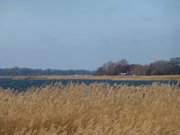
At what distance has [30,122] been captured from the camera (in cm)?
623

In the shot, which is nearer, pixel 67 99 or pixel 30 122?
pixel 30 122

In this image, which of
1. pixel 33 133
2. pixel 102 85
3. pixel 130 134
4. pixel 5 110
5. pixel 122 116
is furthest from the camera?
pixel 102 85

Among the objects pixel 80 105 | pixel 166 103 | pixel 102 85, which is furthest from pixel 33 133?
pixel 102 85

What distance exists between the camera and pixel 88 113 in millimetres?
7125

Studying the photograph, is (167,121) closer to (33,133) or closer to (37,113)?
(37,113)

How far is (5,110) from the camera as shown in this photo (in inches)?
259

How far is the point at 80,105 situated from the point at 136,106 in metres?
1.30

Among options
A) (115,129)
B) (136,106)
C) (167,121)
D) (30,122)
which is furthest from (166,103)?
(30,122)

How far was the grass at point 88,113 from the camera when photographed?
6.11m

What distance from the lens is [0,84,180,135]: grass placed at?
20.1 ft

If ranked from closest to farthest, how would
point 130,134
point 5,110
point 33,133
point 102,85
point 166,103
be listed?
point 33,133 < point 130,134 < point 5,110 < point 166,103 < point 102,85

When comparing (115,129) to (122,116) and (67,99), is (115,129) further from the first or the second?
(67,99)

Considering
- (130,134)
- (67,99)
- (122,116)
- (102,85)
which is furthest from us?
(102,85)

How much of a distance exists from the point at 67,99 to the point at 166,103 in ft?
6.92
